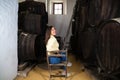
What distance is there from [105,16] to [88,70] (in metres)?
1.52

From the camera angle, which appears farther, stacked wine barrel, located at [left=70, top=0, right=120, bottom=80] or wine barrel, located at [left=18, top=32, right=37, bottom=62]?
wine barrel, located at [left=18, top=32, right=37, bottom=62]

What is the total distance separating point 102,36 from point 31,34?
7.21 ft

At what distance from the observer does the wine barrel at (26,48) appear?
533 cm

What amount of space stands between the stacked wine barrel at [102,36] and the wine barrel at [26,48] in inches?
49.0

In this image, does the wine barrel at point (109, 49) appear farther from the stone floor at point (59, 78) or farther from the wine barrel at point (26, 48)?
the wine barrel at point (26, 48)

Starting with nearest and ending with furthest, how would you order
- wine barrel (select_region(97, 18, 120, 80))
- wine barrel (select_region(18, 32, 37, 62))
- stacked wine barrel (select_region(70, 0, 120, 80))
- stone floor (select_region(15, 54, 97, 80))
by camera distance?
1. wine barrel (select_region(97, 18, 120, 80))
2. stacked wine barrel (select_region(70, 0, 120, 80))
3. stone floor (select_region(15, 54, 97, 80))
4. wine barrel (select_region(18, 32, 37, 62))

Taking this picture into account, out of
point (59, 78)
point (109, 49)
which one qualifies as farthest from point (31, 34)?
point (109, 49)

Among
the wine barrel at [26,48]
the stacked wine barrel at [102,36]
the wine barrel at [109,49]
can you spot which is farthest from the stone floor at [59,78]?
the wine barrel at [109,49]

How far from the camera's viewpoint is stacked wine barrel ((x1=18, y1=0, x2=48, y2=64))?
17.6ft

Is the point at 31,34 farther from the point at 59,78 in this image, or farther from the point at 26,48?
the point at 59,78

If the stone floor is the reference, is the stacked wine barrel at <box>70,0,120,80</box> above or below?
above

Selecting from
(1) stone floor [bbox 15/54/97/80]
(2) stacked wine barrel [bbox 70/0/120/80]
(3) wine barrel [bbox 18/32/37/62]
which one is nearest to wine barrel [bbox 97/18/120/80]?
(2) stacked wine barrel [bbox 70/0/120/80]

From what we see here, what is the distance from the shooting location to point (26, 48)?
5.36 metres

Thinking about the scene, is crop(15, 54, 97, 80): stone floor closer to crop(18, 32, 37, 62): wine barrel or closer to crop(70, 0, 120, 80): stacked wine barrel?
crop(70, 0, 120, 80): stacked wine barrel
